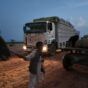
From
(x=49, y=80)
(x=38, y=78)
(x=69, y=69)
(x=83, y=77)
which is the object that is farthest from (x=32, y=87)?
(x=69, y=69)

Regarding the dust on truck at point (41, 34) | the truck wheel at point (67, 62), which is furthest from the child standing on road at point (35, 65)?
the dust on truck at point (41, 34)

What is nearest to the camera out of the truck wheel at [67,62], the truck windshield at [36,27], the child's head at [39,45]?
the child's head at [39,45]

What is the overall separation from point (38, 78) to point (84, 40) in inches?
256

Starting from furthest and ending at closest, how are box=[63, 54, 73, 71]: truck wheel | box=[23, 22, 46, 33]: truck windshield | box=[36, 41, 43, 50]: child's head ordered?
box=[23, 22, 46, 33]: truck windshield
box=[63, 54, 73, 71]: truck wheel
box=[36, 41, 43, 50]: child's head

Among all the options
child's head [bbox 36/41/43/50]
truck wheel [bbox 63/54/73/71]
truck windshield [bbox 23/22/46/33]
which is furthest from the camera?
truck windshield [bbox 23/22/46/33]

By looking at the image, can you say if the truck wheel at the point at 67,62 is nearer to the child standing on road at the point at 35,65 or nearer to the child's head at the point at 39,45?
the child standing on road at the point at 35,65

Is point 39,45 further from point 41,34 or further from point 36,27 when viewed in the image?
point 36,27

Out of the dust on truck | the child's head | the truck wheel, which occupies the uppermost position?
the dust on truck

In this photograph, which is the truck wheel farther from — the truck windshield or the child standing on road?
the truck windshield

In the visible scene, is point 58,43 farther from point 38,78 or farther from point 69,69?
point 38,78

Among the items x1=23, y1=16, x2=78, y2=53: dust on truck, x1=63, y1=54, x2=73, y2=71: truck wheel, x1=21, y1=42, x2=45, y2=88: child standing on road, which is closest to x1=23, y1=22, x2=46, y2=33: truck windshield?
x1=23, y1=16, x2=78, y2=53: dust on truck

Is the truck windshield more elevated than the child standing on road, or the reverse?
the truck windshield

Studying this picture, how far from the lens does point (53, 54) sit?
78.9ft

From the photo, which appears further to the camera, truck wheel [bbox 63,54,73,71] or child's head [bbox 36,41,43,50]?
truck wheel [bbox 63,54,73,71]
